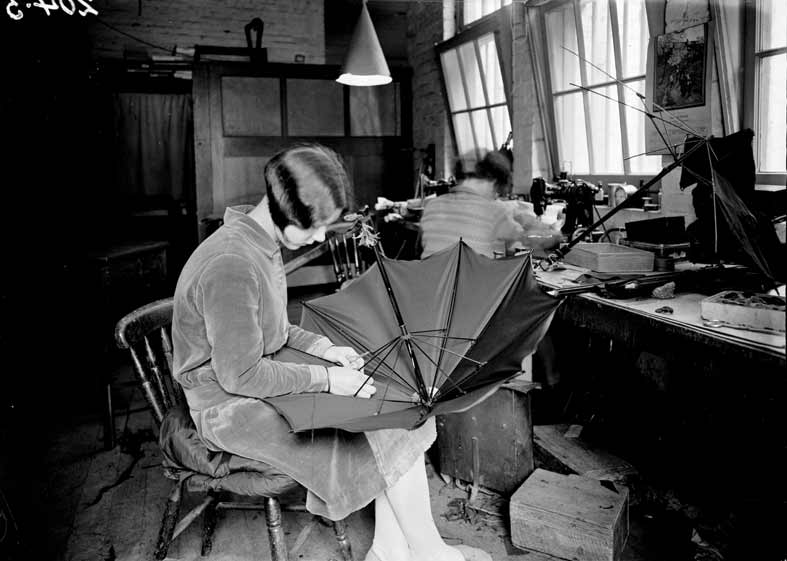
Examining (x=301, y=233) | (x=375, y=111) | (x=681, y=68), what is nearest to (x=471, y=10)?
(x=375, y=111)

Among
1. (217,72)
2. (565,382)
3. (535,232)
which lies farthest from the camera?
(217,72)

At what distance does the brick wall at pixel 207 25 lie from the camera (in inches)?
317

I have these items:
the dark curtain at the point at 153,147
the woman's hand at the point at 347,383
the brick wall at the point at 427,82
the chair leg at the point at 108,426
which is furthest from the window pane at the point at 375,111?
the woman's hand at the point at 347,383

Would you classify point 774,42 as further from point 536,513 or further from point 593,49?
point 536,513

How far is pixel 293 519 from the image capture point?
2.83 m

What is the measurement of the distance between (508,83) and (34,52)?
12.2 feet

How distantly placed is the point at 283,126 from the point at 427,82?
5.43 feet

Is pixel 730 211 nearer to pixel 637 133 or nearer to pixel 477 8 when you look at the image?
pixel 637 133

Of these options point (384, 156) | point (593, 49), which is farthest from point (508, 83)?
point (384, 156)

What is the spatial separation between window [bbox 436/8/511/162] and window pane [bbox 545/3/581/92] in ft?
1.98

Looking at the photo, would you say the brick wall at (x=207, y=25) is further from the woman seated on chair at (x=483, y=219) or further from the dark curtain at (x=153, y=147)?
the woman seated on chair at (x=483, y=219)

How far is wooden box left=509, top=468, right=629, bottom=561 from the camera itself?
2.38m

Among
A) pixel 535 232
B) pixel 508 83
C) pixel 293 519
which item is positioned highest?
pixel 508 83

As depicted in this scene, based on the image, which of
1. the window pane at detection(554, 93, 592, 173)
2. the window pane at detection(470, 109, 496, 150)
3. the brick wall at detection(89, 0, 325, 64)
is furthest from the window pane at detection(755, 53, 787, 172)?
the brick wall at detection(89, 0, 325, 64)
